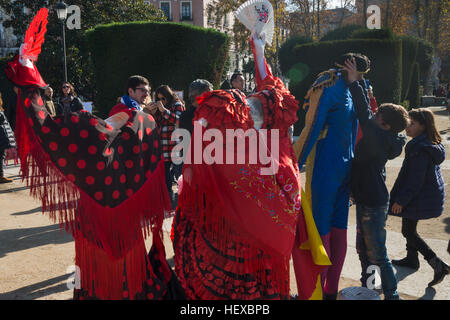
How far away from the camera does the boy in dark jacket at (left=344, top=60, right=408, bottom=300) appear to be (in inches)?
121

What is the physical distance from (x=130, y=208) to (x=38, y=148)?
1.83ft

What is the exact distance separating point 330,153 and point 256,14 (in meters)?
1.08

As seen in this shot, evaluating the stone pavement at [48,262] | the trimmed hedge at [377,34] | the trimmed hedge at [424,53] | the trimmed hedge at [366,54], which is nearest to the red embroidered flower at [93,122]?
the stone pavement at [48,262]

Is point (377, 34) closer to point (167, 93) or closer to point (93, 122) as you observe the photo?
point (167, 93)

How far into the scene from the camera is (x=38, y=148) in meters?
1.94

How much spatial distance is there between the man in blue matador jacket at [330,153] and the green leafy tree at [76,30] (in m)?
16.2

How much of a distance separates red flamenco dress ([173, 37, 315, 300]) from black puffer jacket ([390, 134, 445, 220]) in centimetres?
173

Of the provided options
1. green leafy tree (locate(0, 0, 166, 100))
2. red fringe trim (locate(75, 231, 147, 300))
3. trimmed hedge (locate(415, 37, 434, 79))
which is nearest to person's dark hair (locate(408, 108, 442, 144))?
red fringe trim (locate(75, 231, 147, 300))

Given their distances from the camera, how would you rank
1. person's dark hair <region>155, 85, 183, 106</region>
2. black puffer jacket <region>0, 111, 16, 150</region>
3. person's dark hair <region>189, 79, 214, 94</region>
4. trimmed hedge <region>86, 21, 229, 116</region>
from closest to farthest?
1. person's dark hair <region>189, 79, 214, 94</region>
2. person's dark hair <region>155, 85, 183, 106</region>
3. black puffer jacket <region>0, 111, 16, 150</region>
4. trimmed hedge <region>86, 21, 229, 116</region>

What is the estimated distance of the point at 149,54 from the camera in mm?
13461

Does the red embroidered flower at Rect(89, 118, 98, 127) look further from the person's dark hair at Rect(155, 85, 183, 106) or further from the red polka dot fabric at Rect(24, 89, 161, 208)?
the person's dark hair at Rect(155, 85, 183, 106)

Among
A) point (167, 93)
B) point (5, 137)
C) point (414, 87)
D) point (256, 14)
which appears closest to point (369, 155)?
point (256, 14)

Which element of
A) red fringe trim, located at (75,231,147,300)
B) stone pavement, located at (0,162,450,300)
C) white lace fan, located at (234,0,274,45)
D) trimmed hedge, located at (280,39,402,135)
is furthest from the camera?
trimmed hedge, located at (280,39,402,135)
